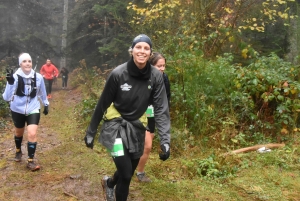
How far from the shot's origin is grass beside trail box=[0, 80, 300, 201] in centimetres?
500

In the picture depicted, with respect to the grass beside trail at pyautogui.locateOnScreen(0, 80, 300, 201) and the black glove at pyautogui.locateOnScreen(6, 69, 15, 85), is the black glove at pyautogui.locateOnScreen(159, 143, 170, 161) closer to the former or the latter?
the grass beside trail at pyautogui.locateOnScreen(0, 80, 300, 201)

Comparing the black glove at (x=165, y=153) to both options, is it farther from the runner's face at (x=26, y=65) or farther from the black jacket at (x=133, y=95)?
the runner's face at (x=26, y=65)

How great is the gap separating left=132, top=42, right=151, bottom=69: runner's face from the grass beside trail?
7.51 ft

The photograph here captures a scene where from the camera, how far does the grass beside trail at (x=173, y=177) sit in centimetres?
500

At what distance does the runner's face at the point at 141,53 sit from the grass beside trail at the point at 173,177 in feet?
7.51

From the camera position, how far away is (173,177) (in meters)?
5.73

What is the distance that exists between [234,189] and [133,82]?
268 centimetres

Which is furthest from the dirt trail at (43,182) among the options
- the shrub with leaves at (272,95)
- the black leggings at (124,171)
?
the shrub with leaves at (272,95)

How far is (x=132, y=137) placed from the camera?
3.85m

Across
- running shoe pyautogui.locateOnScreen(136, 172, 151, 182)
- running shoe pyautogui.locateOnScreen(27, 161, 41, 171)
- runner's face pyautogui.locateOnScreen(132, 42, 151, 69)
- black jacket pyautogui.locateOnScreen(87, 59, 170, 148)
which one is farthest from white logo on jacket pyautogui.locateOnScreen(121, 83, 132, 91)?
running shoe pyautogui.locateOnScreen(27, 161, 41, 171)

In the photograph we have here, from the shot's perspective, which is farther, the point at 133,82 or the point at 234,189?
the point at 234,189

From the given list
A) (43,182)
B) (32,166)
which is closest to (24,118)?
(32,166)

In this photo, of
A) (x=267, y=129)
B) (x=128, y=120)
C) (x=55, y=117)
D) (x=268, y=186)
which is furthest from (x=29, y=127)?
(x=55, y=117)

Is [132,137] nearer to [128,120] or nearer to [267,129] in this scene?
[128,120]
